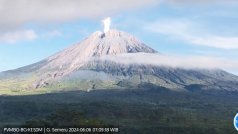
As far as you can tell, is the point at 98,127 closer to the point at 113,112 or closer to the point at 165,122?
the point at 165,122

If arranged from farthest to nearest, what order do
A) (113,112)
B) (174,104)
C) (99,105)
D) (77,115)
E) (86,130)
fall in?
(174,104) → (99,105) → (113,112) → (77,115) → (86,130)

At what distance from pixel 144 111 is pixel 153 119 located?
11816 mm

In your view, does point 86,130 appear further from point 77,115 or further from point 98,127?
point 77,115

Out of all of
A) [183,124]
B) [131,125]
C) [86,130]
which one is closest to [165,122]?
[183,124]

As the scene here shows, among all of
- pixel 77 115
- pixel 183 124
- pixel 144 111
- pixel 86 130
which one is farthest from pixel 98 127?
pixel 144 111

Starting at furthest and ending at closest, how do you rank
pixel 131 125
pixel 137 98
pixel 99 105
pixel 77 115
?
pixel 137 98 → pixel 99 105 → pixel 131 125 → pixel 77 115

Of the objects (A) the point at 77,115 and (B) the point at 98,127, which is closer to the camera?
(B) the point at 98,127

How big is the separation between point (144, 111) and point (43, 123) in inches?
2837

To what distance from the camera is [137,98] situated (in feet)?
603

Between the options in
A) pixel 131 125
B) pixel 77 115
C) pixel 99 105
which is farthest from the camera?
pixel 99 105

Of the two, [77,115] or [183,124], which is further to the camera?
[183,124]

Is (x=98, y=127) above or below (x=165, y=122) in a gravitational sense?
above

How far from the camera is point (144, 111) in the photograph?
391 ft

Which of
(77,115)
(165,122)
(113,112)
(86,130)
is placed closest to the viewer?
(86,130)
